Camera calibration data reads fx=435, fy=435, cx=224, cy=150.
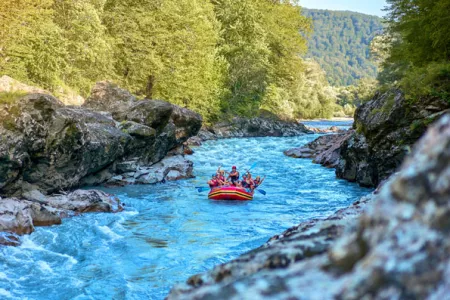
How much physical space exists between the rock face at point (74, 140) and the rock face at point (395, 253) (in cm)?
1170

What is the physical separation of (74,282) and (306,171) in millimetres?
15184

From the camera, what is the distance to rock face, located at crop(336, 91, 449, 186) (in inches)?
531

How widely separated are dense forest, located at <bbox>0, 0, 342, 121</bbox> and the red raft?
12.3m

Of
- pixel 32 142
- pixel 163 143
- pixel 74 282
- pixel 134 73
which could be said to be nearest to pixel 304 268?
pixel 74 282

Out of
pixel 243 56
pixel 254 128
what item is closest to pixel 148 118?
pixel 254 128

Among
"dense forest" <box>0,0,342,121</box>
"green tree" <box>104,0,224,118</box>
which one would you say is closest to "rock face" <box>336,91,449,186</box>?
"dense forest" <box>0,0,342,121</box>

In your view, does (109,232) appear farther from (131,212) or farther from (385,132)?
(385,132)

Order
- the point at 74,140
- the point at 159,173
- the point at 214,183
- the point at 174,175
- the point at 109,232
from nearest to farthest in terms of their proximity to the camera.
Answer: the point at 109,232, the point at 74,140, the point at 214,183, the point at 159,173, the point at 174,175

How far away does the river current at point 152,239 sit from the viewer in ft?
24.8

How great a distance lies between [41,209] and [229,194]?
634 centimetres

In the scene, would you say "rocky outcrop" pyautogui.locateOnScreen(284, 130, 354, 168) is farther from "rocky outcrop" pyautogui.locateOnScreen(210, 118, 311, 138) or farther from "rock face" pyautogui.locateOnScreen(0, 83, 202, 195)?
"rocky outcrop" pyautogui.locateOnScreen(210, 118, 311, 138)

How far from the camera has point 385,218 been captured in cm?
135

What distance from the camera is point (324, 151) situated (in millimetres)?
25297

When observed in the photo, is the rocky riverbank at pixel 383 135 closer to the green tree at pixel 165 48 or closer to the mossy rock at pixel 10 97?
the mossy rock at pixel 10 97
